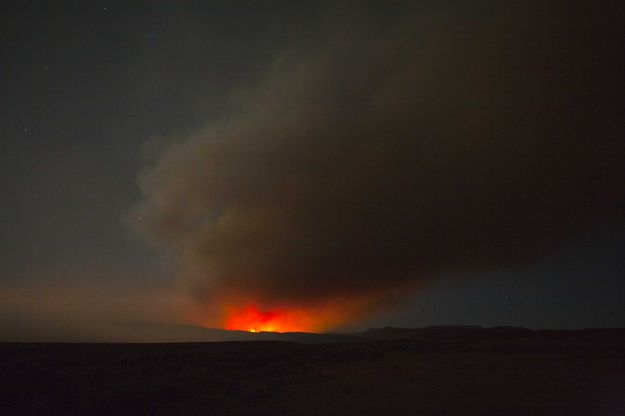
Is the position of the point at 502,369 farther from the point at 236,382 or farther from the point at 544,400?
the point at 236,382

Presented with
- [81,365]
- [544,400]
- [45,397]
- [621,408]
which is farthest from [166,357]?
[621,408]

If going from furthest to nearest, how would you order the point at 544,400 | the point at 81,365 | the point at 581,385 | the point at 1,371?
1. the point at 81,365
2. the point at 1,371
3. the point at 581,385
4. the point at 544,400

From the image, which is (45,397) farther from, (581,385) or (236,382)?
(581,385)

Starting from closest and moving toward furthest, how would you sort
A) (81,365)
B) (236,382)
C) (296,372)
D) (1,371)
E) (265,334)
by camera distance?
(236,382)
(1,371)
(296,372)
(81,365)
(265,334)

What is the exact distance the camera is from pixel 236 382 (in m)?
23.2

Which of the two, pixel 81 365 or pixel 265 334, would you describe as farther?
pixel 265 334

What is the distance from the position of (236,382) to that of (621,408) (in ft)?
57.8

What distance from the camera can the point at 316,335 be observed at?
525 feet

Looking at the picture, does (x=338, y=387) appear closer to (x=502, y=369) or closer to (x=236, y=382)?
(x=236, y=382)

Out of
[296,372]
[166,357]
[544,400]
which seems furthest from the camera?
[166,357]

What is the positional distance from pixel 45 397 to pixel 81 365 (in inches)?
604

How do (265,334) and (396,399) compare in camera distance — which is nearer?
(396,399)

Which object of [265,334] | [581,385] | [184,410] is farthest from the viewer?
[265,334]

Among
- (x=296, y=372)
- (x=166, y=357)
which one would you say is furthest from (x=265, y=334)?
(x=296, y=372)
